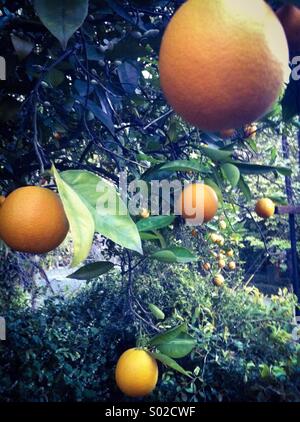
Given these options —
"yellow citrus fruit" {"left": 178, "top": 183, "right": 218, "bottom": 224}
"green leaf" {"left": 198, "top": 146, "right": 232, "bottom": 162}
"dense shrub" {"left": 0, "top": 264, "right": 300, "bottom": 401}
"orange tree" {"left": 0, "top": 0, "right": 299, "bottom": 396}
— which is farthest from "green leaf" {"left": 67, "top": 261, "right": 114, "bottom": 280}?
"dense shrub" {"left": 0, "top": 264, "right": 300, "bottom": 401}

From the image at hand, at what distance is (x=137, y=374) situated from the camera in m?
0.79

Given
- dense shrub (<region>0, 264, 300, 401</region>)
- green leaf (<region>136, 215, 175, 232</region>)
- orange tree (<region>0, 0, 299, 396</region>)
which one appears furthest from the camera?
dense shrub (<region>0, 264, 300, 401</region>)

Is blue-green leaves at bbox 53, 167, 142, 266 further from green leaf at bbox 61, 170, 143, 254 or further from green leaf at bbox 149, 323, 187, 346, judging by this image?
green leaf at bbox 149, 323, 187, 346

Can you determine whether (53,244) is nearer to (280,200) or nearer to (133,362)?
(133,362)

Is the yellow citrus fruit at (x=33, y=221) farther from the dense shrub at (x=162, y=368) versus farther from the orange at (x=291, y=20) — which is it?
the dense shrub at (x=162, y=368)

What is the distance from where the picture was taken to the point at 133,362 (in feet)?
2.65

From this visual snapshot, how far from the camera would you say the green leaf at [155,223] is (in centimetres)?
68

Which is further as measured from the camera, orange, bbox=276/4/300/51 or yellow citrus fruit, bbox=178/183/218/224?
yellow citrus fruit, bbox=178/183/218/224

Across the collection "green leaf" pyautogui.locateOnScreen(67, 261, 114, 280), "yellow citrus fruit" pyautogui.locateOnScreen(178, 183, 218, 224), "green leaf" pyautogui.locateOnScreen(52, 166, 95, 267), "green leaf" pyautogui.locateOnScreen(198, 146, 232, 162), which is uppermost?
"green leaf" pyautogui.locateOnScreen(198, 146, 232, 162)

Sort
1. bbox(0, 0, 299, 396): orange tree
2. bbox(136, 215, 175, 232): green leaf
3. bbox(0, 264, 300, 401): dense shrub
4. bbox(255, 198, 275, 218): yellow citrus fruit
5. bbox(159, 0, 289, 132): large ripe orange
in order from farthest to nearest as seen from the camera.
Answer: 1. bbox(0, 264, 300, 401): dense shrub
2. bbox(255, 198, 275, 218): yellow citrus fruit
3. bbox(136, 215, 175, 232): green leaf
4. bbox(0, 0, 299, 396): orange tree
5. bbox(159, 0, 289, 132): large ripe orange

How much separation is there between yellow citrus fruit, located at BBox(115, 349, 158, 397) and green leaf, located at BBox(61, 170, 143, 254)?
47cm

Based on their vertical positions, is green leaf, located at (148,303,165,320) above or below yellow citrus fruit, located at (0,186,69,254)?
below

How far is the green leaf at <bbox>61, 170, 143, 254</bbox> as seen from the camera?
0.42 meters

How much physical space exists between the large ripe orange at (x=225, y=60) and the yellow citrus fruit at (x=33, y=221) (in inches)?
9.3
